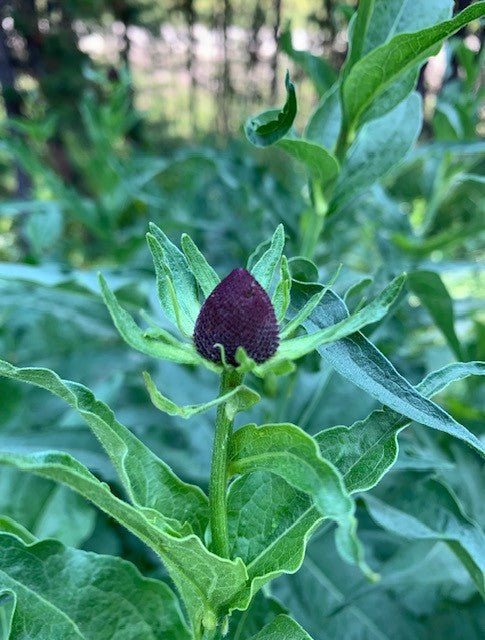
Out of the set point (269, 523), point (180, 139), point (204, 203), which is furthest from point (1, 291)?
point (180, 139)

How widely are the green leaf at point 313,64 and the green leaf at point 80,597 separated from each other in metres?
0.56

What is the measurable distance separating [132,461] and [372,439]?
5.4 inches

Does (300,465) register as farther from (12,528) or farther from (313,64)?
(313,64)

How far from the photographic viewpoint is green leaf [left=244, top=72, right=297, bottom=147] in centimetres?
46

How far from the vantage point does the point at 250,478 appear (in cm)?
41

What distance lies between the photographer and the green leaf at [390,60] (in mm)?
406

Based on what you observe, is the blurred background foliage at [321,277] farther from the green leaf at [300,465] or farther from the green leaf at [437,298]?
the green leaf at [300,465]

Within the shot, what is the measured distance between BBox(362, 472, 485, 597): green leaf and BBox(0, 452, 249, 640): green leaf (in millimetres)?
176

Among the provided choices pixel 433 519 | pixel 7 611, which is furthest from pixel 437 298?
pixel 7 611

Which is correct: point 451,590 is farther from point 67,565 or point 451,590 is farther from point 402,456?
point 67,565

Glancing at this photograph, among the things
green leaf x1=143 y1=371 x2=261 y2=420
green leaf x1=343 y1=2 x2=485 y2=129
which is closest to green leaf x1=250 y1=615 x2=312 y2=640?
green leaf x1=143 y1=371 x2=261 y2=420

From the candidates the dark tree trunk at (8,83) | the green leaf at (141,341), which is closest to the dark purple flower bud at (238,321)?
the green leaf at (141,341)

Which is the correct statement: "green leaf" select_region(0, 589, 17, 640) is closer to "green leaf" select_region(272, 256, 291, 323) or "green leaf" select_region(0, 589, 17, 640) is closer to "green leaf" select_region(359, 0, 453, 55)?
"green leaf" select_region(272, 256, 291, 323)

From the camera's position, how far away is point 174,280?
1.24ft
